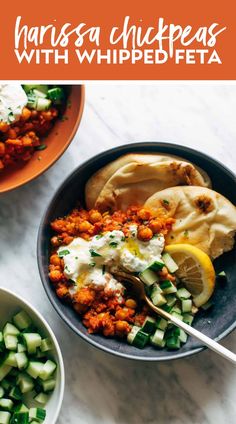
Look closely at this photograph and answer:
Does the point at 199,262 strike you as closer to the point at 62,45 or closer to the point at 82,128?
the point at 82,128

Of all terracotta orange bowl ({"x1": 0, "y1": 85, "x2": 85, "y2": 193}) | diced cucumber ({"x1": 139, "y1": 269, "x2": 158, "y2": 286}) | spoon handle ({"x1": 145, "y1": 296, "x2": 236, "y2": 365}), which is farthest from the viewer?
terracotta orange bowl ({"x1": 0, "y1": 85, "x2": 85, "y2": 193})

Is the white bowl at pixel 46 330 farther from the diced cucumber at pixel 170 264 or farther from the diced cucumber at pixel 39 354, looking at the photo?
the diced cucumber at pixel 170 264

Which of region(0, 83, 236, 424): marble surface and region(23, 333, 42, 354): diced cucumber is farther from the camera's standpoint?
region(0, 83, 236, 424): marble surface

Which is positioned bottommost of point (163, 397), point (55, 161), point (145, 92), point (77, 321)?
point (163, 397)

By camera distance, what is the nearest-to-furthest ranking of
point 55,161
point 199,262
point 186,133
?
point 199,262 < point 55,161 < point 186,133

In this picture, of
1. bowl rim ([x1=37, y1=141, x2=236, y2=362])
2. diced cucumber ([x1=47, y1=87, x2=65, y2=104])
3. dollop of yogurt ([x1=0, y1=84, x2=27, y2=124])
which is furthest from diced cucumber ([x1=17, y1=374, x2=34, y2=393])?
diced cucumber ([x1=47, y1=87, x2=65, y2=104])

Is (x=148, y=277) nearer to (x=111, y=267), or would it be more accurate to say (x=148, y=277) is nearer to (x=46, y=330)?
(x=111, y=267)

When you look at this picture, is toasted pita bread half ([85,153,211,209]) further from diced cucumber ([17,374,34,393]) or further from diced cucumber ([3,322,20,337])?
diced cucumber ([17,374,34,393])

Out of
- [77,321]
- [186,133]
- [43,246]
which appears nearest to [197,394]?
[77,321]
